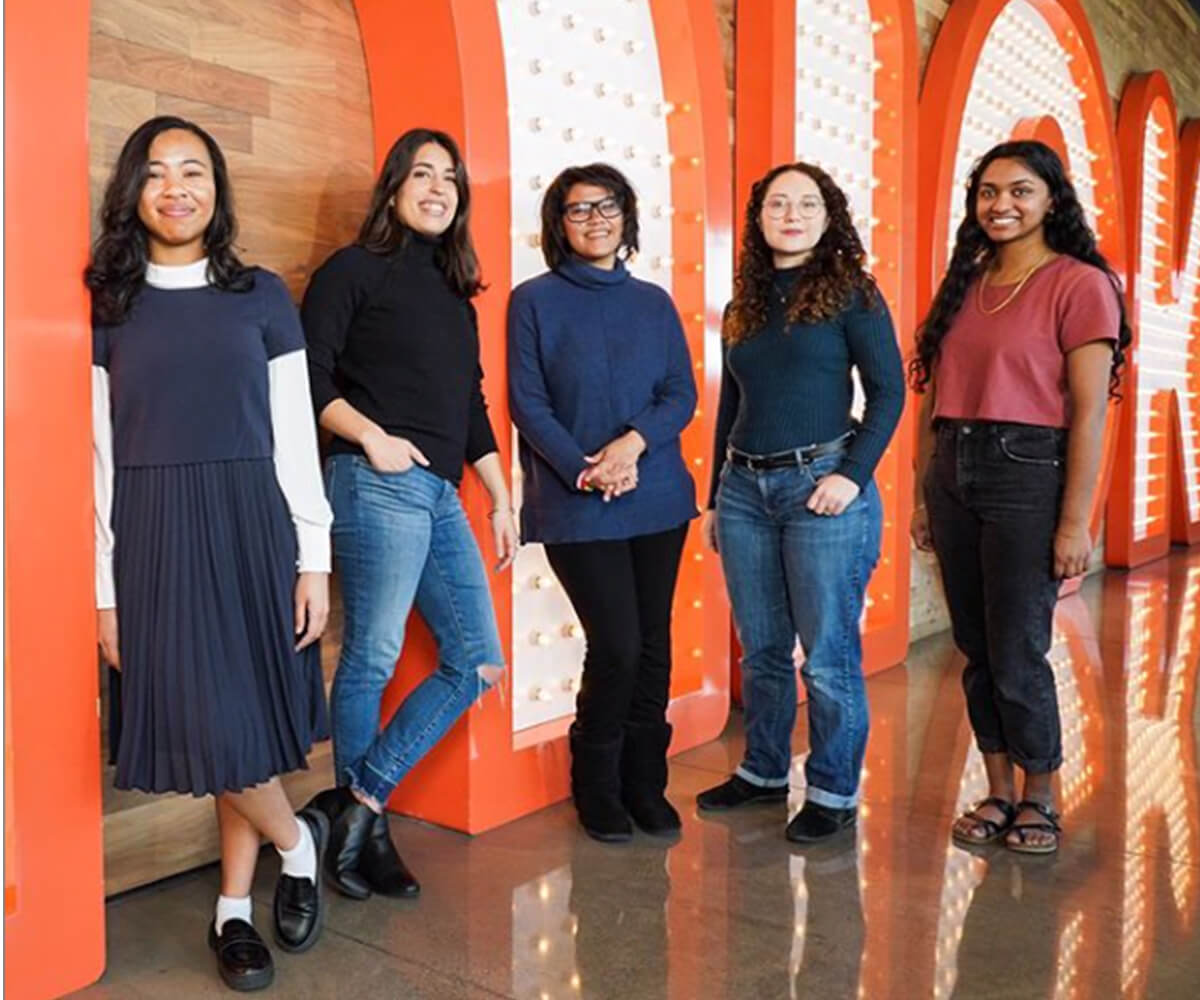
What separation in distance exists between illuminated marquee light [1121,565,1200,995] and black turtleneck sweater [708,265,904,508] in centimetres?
107

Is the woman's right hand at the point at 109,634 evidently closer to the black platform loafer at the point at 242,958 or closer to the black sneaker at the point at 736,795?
the black platform loafer at the point at 242,958

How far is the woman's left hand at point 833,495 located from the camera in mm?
2734

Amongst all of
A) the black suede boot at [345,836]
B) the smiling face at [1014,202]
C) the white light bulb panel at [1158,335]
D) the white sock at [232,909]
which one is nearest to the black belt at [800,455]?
the smiling face at [1014,202]

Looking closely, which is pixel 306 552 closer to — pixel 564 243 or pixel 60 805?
pixel 60 805

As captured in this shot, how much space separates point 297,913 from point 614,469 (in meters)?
1.12

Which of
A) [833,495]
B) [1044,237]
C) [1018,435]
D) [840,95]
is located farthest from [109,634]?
Result: [840,95]

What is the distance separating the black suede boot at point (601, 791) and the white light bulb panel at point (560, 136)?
281 mm

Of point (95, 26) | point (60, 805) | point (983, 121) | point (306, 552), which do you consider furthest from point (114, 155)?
point (983, 121)

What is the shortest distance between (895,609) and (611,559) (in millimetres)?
2296

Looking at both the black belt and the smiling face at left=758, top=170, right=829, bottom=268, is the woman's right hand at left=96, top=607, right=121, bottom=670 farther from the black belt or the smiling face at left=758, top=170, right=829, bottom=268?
the smiling face at left=758, top=170, right=829, bottom=268

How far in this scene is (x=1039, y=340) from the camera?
2.65m

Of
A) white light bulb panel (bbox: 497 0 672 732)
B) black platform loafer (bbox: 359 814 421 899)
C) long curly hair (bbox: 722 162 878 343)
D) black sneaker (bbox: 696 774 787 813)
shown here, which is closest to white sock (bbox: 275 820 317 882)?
black platform loafer (bbox: 359 814 421 899)

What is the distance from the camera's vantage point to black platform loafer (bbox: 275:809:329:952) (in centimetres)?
230

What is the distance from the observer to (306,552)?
221 centimetres
